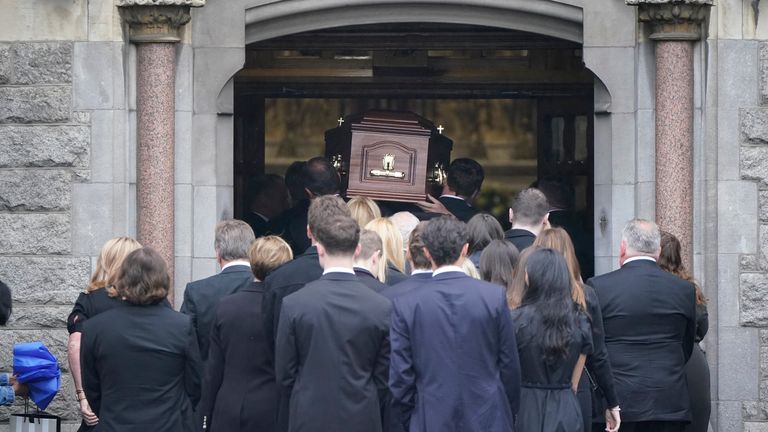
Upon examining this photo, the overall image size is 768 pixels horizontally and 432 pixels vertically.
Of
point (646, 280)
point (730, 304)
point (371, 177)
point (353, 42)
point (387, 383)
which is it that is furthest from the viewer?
point (353, 42)

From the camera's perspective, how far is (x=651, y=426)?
8469 mm

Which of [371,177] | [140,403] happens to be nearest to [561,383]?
[140,403]

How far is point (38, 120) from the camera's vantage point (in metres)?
10.2

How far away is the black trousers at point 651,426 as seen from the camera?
8.45m

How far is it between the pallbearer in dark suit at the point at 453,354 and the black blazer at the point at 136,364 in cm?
121

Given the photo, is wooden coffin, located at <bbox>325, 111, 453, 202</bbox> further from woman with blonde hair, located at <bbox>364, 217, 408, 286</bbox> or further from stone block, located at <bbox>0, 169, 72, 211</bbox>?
woman with blonde hair, located at <bbox>364, 217, 408, 286</bbox>

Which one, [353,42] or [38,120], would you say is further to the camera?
[353,42]

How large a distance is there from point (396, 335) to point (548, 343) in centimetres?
87

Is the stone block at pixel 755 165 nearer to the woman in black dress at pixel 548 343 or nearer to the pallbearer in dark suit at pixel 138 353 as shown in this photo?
the woman in black dress at pixel 548 343

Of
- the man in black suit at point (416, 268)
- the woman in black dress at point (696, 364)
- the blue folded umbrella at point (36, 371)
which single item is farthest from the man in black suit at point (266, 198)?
the man in black suit at point (416, 268)

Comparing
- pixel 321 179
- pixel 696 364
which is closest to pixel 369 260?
pixel 696 364

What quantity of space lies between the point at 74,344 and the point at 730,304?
436 cm

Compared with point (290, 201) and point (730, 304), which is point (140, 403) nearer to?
point (730, 304)

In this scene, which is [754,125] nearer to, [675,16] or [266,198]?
[675,16]
